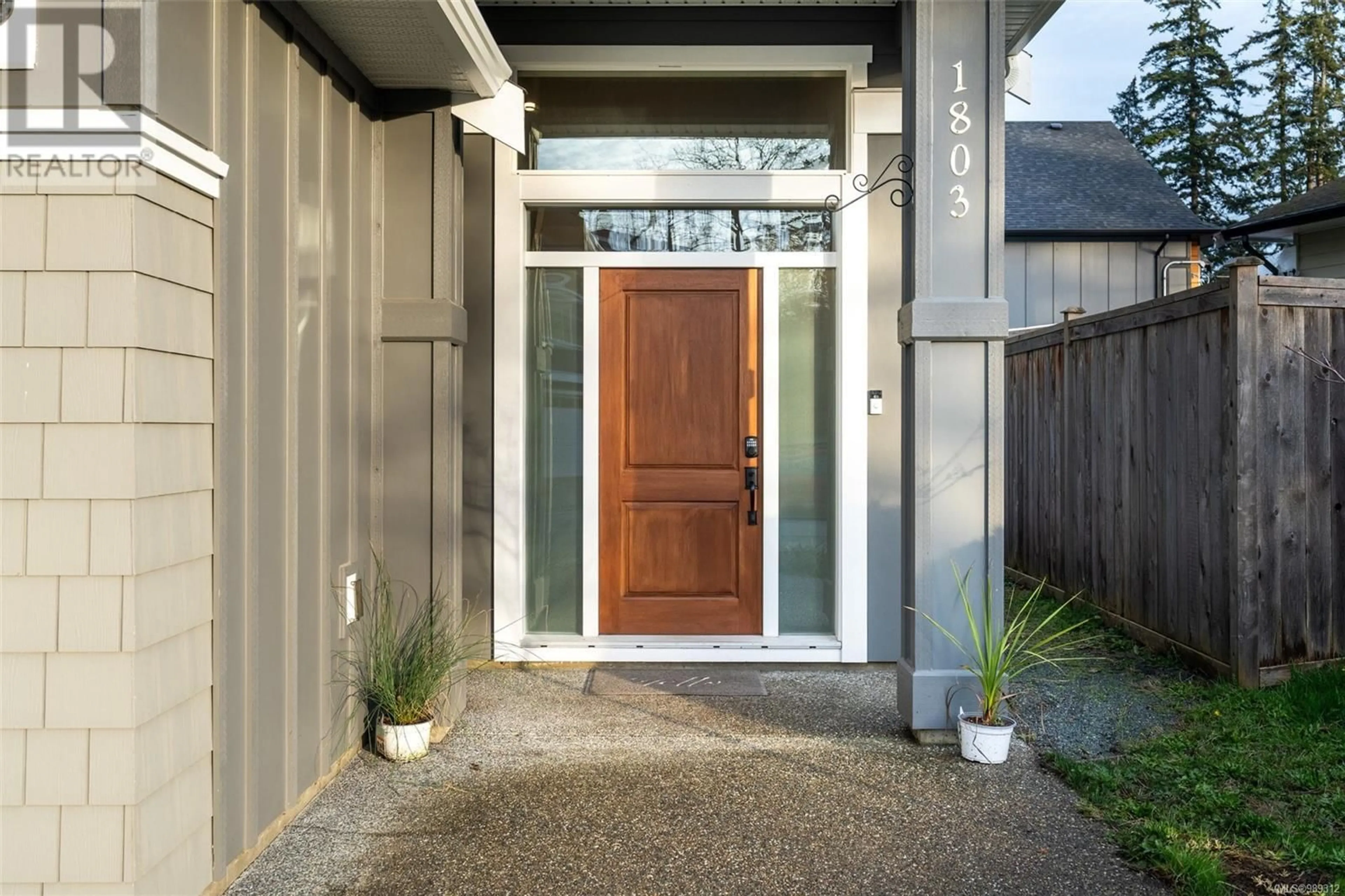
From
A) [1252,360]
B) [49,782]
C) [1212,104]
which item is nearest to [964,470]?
[1252,360]

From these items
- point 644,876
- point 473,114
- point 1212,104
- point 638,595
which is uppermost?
point 1212,104

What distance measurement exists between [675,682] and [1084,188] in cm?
855

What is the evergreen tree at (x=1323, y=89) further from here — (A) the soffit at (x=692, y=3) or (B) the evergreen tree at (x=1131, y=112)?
(A) the soffit at (x=692, y=3)

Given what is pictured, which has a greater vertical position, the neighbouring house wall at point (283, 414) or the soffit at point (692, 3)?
the soffit at point (692, 3)

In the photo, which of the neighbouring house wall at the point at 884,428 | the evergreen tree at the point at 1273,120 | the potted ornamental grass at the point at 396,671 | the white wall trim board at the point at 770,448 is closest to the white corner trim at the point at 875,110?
the neighbouring house wall at the point at 884,428

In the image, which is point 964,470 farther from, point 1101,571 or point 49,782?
point 49,782

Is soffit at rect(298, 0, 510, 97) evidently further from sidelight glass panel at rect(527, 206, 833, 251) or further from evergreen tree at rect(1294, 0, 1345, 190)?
evergreen tree at rect(1294, 0, 1345, 190)

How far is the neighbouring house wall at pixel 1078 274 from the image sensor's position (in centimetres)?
1022

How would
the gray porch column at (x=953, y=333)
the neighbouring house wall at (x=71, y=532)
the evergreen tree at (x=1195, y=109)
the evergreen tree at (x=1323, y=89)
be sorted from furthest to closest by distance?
the evergreen tree at (x=1195, y=109)
the evergreen tree at (x=1323, y=89)
the gray porch column at (x=953, y=333)
the neighbouring house wall at (x=71, y=532)

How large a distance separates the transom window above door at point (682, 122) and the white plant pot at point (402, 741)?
2.83 metres

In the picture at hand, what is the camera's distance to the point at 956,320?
12.7ft

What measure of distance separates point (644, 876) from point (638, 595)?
2497mm

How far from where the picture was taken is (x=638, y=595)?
17.1 feet

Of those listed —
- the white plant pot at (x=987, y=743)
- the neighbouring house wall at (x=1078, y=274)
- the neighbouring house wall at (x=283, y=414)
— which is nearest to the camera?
the neighbouring house wall at (x=283, y=414)
